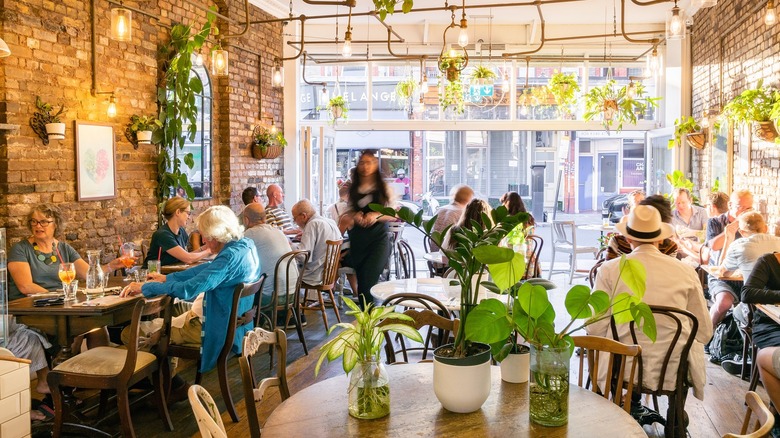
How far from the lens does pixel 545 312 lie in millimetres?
2176

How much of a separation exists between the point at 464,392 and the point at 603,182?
14.4 meters

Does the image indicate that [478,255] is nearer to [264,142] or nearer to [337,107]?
[264,142]

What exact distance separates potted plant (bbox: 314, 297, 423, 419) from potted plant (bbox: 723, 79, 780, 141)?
16.9 feet

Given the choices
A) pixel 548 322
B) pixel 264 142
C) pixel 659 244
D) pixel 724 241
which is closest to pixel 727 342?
pixel 724 241

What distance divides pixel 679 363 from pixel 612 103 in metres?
6.86

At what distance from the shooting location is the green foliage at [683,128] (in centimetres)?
920

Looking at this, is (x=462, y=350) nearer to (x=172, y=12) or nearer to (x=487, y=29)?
(x=172, y=12)

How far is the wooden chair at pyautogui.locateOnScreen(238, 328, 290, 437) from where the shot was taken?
97.7 inches

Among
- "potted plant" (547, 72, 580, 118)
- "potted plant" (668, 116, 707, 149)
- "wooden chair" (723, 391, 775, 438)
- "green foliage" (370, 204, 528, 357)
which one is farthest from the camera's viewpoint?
"potted plant" (547, 72, 580, 118)

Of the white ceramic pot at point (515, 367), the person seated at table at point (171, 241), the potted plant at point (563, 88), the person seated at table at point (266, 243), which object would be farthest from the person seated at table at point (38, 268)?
the potted plant at point (563, 88)

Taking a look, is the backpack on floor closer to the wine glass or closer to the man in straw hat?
the man in straw hat

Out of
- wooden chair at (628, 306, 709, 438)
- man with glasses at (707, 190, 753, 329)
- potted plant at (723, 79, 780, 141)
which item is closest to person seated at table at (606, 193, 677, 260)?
man with glasses at (707, 190, 753, 329)

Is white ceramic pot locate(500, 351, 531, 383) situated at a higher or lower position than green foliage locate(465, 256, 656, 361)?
lower

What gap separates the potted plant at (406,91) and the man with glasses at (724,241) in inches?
206
